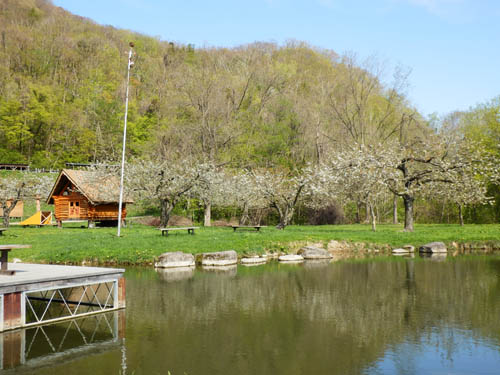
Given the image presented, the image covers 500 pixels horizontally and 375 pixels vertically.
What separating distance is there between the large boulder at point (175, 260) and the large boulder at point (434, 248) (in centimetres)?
1502

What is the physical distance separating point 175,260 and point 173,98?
44.2m

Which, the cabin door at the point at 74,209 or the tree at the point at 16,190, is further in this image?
the cabin door at the point at 74,209

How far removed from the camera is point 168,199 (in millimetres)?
36281

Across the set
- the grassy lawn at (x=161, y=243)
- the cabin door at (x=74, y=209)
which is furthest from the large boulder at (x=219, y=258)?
the cabin door at (x=74, y=209)

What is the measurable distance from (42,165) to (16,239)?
44.1 m

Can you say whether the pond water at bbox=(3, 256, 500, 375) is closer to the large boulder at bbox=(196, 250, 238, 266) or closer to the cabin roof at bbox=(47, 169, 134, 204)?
the large boulder at bbox=(196, 250, 238, 266)

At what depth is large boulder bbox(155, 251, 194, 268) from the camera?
A: 23.7m

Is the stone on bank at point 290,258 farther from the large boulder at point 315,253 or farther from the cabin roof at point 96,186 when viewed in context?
the cabin roof at point 96,186

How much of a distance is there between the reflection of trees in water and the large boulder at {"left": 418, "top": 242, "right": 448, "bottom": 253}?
6.73m

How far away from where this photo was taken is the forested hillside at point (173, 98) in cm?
5409

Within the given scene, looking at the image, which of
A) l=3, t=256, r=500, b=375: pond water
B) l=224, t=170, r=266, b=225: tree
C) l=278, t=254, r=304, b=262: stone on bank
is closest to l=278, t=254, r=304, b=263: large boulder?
l=278, t=254, r=304, b=262: stone on bank

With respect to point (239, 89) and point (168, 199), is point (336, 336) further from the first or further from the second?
point (239, 89)

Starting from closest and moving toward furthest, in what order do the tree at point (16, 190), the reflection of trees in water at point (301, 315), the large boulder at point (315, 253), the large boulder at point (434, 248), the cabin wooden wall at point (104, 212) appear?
1. the reflection of trees in water at point (301, 315)
2. the large boulder at point (315, 253)
3. the large boulder at point (434, 248)
4. the tree at point (16, 190)
5. the cabin wooden wall at point (104, 212)

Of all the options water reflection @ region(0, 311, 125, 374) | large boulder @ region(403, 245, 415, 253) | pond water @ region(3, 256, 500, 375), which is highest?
large boulder @ region(403, 245, 415, 253)
